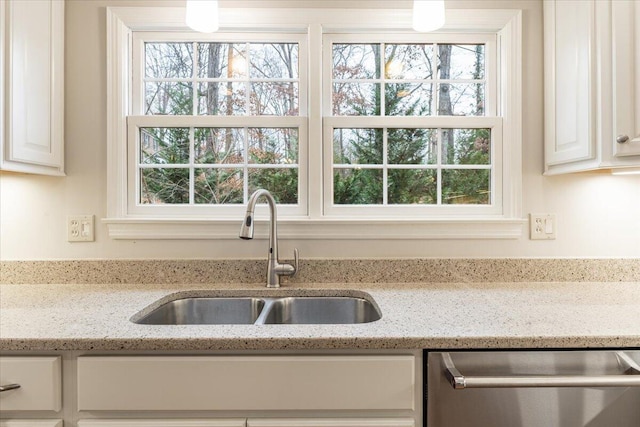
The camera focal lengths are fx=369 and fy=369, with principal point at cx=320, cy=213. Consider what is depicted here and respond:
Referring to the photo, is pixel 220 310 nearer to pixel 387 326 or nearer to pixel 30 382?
pixel 30 382

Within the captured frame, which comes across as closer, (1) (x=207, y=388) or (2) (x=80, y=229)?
(1) (x=207, y=388)

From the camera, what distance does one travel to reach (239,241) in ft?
5.29

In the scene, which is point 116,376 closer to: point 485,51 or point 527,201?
point 527,201

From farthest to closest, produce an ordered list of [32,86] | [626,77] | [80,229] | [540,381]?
[80,229]
[32,86]
[626,77]
[540,381]

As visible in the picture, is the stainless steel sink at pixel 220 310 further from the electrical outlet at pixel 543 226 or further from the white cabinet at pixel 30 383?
the electrical outlet at pixel 543 226

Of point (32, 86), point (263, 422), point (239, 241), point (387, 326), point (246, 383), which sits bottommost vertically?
point (263, 422)

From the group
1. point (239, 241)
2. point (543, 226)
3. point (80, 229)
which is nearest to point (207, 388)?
point (239, 241)

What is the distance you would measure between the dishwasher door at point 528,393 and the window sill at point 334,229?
713 millimetres

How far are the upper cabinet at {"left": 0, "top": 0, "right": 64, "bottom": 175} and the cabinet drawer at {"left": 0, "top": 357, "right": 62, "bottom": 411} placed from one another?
73cm

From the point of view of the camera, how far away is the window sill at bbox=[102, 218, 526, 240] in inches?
62.4

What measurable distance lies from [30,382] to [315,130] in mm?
1272

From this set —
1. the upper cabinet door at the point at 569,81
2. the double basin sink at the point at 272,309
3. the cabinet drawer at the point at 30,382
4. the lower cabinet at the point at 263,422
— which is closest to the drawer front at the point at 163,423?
the lower cabinet at the point at 263,422

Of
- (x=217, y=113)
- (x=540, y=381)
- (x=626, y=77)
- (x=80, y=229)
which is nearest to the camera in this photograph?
(x=540, y=381)

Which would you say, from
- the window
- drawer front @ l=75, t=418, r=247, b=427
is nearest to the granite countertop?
drawer front @ l=75, t=418, r=247, b=427
